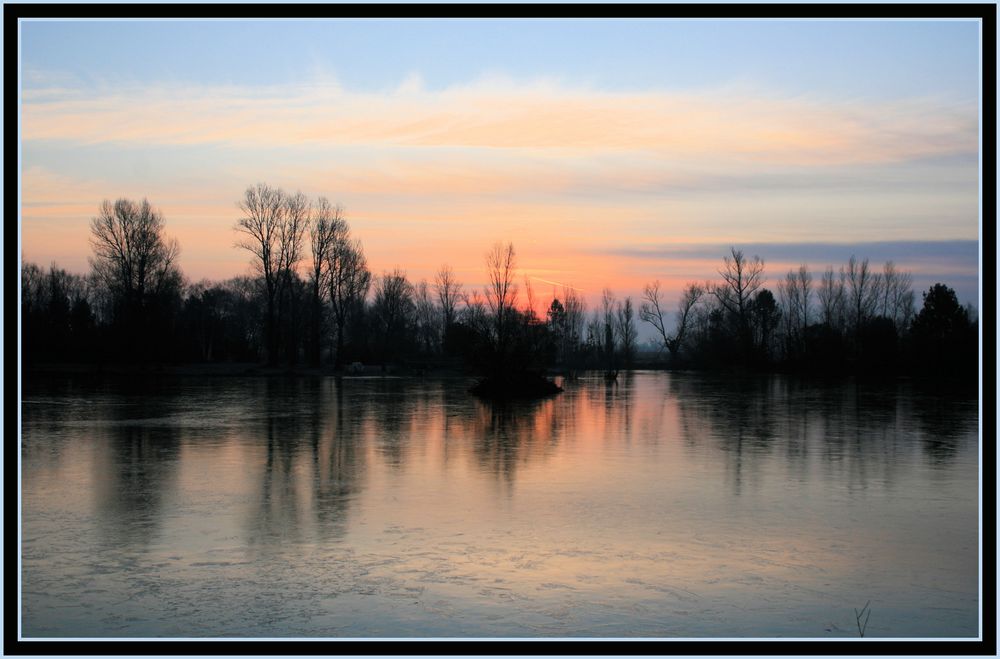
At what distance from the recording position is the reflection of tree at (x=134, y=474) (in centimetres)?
836

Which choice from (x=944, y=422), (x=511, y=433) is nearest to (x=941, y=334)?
(x=944, y=422)

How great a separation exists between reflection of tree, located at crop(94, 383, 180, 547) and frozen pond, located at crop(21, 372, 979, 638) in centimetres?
5

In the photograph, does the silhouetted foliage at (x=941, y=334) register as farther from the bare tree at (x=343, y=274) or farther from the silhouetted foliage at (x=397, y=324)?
the bare tree at (x=343, y=274)

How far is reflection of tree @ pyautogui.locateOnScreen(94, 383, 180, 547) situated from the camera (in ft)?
27.4

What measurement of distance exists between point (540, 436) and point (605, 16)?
11071 mm

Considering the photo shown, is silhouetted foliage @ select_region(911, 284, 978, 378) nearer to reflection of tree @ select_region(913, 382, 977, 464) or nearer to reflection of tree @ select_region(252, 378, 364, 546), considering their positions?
reflection of tree @ select_region(913, 382, 977, 464)

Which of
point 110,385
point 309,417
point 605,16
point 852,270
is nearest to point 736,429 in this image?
point 309,417

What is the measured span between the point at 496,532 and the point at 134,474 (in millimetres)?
5379

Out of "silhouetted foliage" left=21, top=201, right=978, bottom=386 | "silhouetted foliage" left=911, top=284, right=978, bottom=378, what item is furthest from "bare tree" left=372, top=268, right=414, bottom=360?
"silhouetted foliage" left=911, top=284, right=978, bottom=378

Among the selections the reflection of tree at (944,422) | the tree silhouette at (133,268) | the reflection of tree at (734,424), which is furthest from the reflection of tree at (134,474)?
the tree silhouette at (133,268)

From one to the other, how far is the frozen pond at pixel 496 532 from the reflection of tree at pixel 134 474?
5 centimetres

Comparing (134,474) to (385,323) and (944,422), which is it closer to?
(944,422)

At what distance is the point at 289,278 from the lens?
54719 mm
